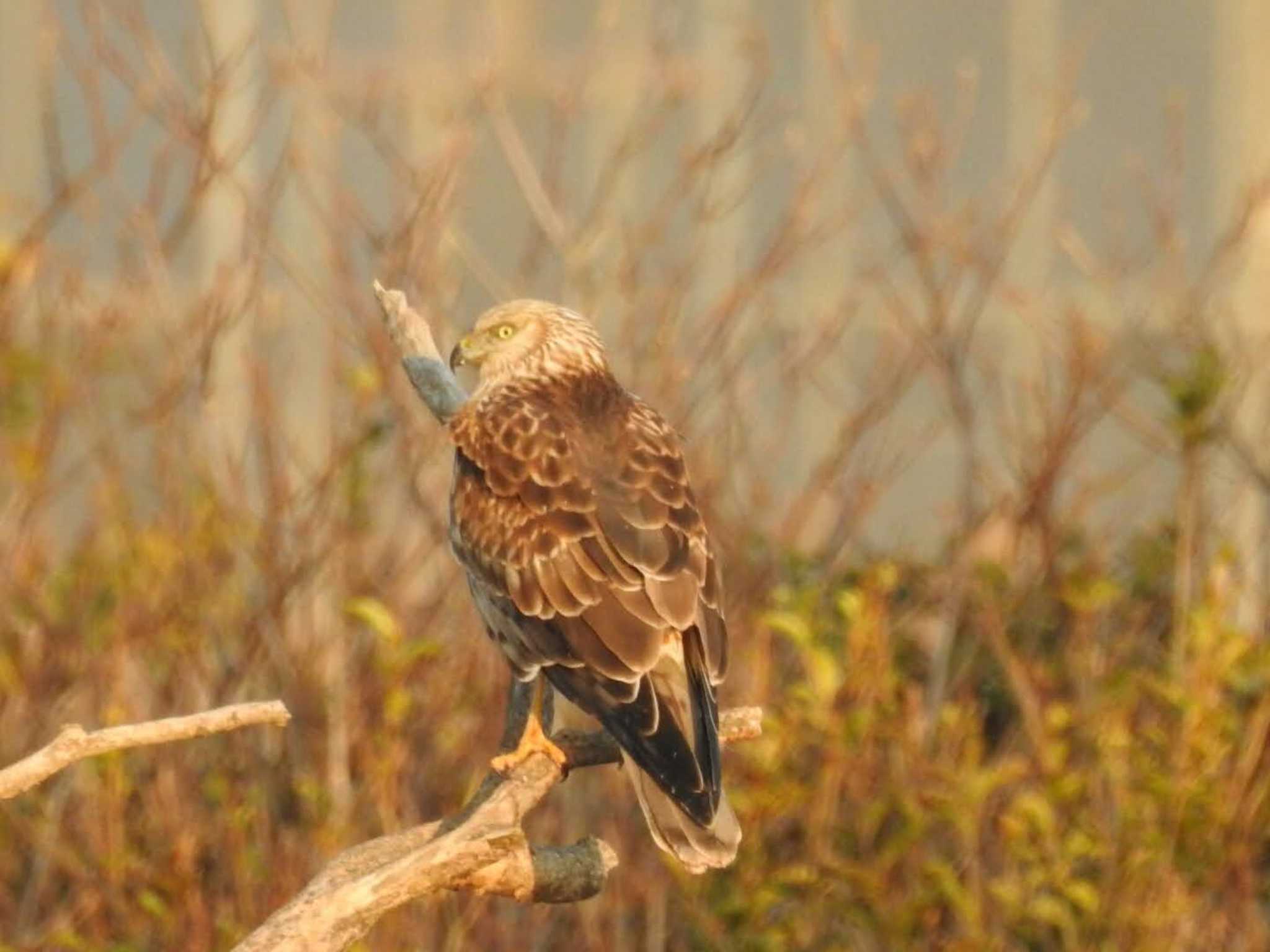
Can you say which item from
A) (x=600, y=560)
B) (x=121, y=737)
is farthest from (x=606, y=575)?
(x=121, y=737)

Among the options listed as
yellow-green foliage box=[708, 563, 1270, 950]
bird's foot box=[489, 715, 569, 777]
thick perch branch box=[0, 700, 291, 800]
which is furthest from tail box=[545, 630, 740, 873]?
yellow-green foliage box=[708, 563, 1270, 950]

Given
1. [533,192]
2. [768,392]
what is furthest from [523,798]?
[768,392]

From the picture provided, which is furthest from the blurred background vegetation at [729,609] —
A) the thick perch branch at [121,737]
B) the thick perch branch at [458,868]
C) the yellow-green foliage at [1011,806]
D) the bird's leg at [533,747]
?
the thick perch branch at [121,737]

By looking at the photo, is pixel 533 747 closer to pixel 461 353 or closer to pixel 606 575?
pixel 606 575

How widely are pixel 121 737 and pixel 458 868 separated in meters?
0.56

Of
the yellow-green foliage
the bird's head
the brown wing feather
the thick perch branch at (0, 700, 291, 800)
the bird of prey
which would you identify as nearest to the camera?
the thick perch branch at (0, 700, 291, 800)

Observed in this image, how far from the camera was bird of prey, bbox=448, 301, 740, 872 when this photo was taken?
4.83 metres

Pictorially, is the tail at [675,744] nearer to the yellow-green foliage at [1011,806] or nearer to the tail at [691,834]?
the tail at [691,834]

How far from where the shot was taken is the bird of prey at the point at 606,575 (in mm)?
4828

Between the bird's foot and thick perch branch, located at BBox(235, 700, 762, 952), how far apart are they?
0.08ft

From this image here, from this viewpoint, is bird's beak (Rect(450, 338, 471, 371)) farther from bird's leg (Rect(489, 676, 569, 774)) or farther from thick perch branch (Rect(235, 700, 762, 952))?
thick perch branch (Rect(235, 700, 762, 952))

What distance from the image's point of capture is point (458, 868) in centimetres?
411

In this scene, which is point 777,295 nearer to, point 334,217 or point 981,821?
point 334,217

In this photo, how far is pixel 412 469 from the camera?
22.6 feet
